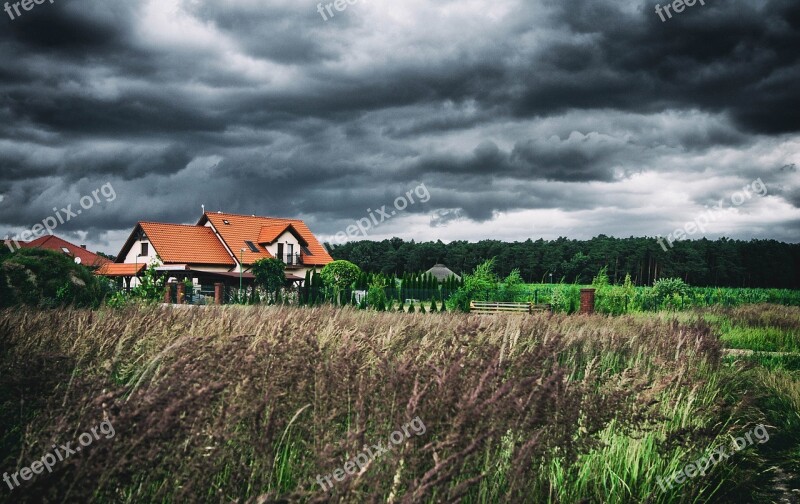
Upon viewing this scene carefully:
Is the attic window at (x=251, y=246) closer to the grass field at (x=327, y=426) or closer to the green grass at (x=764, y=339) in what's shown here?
the green grass at (x=764, y=339)

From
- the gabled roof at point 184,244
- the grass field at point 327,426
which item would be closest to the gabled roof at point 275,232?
the gabled roof at point 184,244

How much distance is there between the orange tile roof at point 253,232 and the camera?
46.1 meters

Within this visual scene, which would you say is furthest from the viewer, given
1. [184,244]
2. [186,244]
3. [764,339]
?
[186,244]

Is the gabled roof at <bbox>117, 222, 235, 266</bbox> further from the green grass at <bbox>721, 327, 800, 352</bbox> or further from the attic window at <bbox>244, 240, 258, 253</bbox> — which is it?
the green grass at <bbox>721, 327, 800, 352</bbox>

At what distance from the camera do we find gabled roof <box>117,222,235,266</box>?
141 feet

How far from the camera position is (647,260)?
103 metres

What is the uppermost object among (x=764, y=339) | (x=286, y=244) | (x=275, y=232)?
(x=275, y=232)

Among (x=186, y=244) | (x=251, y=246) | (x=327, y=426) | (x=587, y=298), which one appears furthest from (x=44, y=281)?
(x=251, y=246)

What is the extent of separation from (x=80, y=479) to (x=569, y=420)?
2.26 m

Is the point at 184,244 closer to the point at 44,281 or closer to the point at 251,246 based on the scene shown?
the point at 251,246

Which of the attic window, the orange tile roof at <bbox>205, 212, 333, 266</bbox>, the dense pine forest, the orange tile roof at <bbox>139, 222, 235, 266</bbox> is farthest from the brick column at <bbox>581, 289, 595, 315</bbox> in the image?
the dense pine forest

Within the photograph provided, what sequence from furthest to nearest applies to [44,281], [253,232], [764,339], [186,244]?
[253,232] < [186,244] < [764,339] < [44,281]

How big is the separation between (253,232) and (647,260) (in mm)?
77834

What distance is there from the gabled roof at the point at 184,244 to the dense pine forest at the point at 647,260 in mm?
51377
